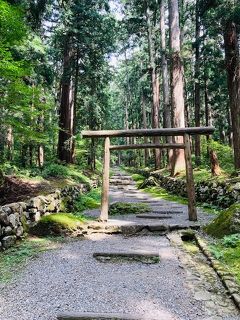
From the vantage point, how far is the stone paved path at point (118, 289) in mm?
3852

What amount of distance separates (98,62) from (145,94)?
69.6 ft

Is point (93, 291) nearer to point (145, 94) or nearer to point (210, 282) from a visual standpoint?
point (210, 282)

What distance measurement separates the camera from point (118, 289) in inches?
179

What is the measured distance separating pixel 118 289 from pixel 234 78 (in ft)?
32.5

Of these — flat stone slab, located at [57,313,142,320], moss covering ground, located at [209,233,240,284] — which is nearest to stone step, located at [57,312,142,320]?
flat stone slab, located at [57,313,142,320]

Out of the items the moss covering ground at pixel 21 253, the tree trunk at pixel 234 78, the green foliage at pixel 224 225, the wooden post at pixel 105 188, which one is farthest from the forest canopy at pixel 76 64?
the green foliage at pixel 224 225

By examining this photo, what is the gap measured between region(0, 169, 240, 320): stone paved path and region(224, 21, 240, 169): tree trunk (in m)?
A: 6.72

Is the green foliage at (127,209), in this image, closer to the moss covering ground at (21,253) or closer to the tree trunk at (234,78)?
the tree trunk at (234,78)

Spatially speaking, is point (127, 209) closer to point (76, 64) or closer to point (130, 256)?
point (130, 256)

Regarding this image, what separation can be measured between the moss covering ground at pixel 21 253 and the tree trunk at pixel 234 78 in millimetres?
7413

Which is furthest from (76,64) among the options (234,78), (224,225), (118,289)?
(118,289)

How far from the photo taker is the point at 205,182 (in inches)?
480

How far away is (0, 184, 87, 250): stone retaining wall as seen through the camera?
649 cm

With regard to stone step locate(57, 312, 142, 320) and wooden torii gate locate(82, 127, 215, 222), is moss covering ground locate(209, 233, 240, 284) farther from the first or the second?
wooden torii gate locate(82, 127, 215, 222)
